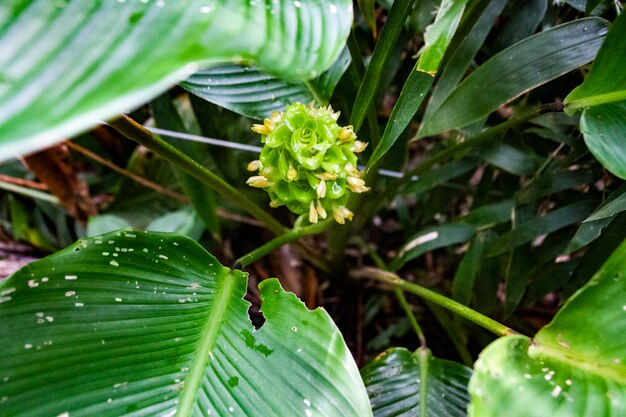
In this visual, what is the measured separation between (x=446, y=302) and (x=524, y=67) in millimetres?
312

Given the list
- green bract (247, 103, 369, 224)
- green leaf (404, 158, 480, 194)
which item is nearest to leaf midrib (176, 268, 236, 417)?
green bract (247, 103, 369, 224)

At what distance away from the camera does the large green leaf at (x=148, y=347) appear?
42cm

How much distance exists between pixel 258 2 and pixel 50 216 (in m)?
0.91

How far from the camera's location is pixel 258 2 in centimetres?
37

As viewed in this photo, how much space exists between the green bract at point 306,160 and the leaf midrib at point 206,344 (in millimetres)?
107

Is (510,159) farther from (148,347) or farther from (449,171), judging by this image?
Result: (148,347)

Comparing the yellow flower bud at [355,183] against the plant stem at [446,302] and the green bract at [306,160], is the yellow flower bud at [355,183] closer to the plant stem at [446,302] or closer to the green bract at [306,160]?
the green bract at [306,160]

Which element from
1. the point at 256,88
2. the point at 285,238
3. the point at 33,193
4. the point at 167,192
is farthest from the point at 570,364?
the point at 33,193

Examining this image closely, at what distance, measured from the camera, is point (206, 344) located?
467 millimetres

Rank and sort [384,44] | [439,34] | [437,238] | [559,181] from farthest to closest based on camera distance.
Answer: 1. [437,238]
2. [559,181]
3. [384,44]
4. [439,34]

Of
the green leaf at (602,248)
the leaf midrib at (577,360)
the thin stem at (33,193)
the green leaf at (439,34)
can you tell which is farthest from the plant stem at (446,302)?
the thin stem at (33,193)

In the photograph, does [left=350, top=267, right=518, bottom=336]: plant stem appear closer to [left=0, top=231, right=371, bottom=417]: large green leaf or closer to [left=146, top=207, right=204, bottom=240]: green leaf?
[left=0, top=231, right=371, bottom=417]: large green leaf

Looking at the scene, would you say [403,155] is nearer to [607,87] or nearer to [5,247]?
[607,87]

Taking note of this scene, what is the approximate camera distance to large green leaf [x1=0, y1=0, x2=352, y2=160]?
0.81 ft
